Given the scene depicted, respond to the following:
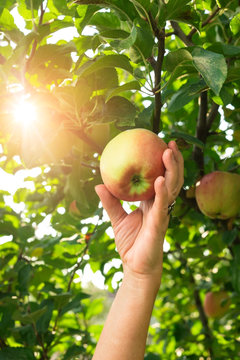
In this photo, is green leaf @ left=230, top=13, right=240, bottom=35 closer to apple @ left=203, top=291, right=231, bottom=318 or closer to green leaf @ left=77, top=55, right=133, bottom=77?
green leaf @ left=77, top=55, right=133, bottom=77

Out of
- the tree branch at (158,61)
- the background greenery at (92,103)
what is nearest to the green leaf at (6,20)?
the background greenery at (92,103)

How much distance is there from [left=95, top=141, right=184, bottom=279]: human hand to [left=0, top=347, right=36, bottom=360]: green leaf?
0.83 meters

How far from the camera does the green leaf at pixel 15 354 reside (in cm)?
165

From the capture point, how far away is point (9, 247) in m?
2.30

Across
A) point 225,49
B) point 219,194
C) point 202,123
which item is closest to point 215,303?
point 219,194

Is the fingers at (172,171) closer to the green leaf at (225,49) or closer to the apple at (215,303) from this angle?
the green leaf at (225,49)

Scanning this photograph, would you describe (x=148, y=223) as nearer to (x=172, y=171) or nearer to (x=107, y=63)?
(x=172, y=171)

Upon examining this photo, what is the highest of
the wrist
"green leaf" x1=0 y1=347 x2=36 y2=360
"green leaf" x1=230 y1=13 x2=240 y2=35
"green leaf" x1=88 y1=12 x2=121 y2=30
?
"green leaf" x1=88 y1=12 x2=121 y2=30

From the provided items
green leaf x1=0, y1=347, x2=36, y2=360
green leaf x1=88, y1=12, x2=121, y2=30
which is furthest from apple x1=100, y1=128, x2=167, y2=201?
green leaf x1=0, y1=347, x2=36, y2=360

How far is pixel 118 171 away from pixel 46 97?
367 millimetres

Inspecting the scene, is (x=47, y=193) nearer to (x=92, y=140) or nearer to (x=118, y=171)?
(x=92, y=140)

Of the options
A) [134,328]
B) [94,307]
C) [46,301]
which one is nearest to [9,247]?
[46,301]

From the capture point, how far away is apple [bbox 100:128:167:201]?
1059 millimetres

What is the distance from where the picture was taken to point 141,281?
1120mm
